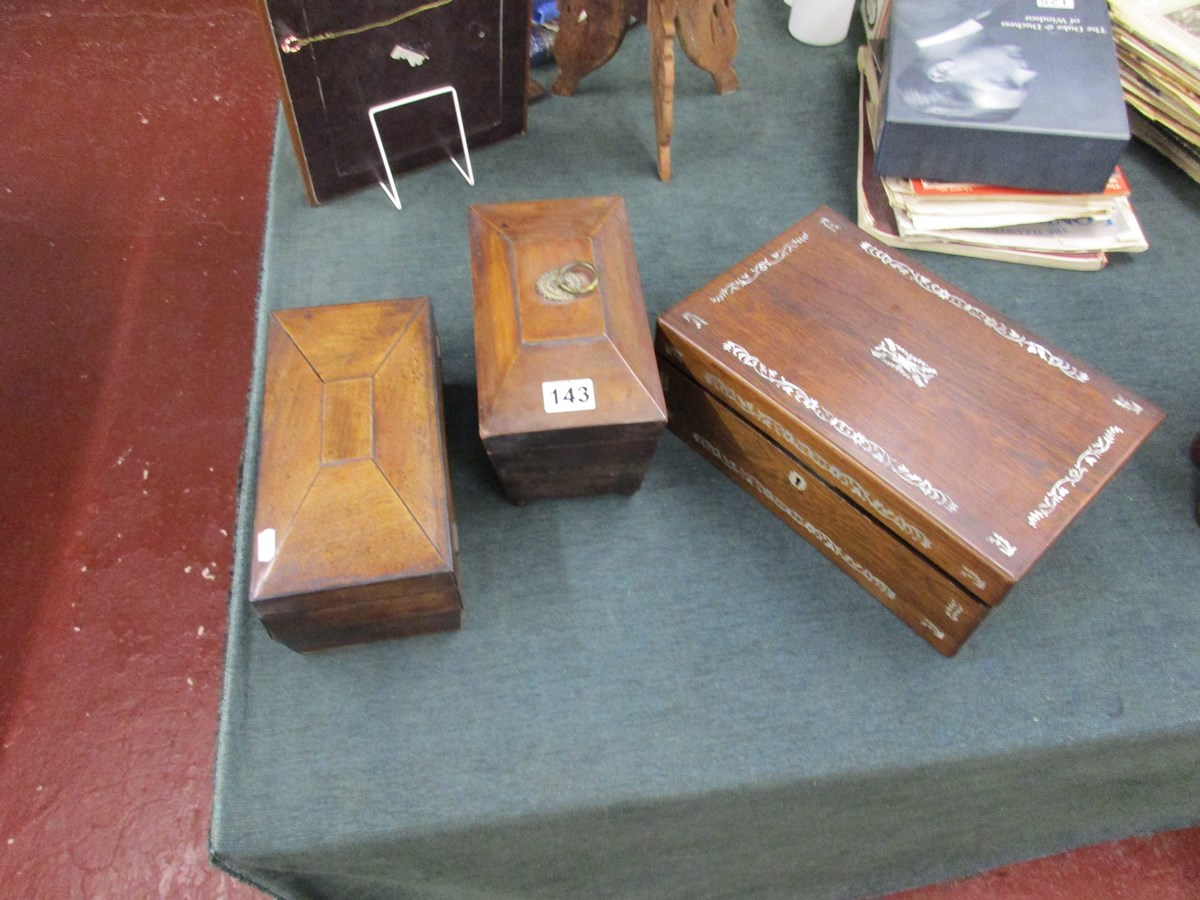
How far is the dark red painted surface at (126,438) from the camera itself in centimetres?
114

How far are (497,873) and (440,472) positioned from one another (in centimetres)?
39

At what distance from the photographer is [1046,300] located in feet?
3.52

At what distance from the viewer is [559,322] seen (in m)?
0.76

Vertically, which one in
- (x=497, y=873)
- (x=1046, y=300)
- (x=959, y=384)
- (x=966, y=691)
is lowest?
(x=497, y=873)

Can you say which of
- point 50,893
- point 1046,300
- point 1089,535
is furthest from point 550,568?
point 50,893

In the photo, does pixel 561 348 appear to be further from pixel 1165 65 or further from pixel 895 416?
pixel 1165 65

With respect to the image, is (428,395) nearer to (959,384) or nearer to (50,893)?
(959,384)

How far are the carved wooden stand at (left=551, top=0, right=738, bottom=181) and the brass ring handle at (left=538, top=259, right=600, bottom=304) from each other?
418 millimetres

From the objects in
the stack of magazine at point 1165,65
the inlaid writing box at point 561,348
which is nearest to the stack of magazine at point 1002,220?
the stack of magazine at point 1165,65

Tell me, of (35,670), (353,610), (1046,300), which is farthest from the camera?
(35,670)

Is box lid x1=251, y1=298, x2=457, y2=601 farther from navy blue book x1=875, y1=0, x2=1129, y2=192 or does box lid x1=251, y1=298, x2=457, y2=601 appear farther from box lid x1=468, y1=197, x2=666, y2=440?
navy blue book x1=875, y1=0, x2=1129, y2=192

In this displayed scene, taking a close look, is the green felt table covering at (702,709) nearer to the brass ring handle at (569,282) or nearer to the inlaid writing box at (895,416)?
the inlaid writing box at (895,416)

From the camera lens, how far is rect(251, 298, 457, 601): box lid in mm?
680

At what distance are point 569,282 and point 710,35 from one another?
59 cm
